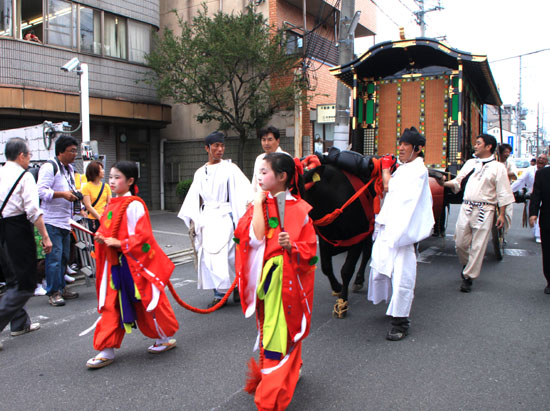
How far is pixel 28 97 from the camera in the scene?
11.8m

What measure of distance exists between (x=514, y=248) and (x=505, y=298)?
379cm

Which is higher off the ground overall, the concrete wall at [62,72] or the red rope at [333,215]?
the concrete wall at [62,72]

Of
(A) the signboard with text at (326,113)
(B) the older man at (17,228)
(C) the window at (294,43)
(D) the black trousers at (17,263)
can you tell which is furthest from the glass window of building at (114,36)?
(D) the black trousers at (17,263)

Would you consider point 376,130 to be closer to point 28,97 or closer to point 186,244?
point 186,244

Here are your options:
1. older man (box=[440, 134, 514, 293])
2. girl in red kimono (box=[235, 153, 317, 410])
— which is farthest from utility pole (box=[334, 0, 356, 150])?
girl in red kimono (box=[235, 153, 317, 410])

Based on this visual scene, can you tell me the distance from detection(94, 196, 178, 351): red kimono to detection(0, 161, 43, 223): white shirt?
1.01 meters

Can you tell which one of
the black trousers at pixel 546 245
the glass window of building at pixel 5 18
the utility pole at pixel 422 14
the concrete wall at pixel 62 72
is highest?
the utility pole at pixel 422 14

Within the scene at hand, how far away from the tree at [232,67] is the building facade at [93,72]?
1.13 m

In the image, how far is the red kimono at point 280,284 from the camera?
107 inches

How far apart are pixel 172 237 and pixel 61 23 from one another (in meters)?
7.22

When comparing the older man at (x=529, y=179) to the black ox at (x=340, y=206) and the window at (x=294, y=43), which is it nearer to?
the black ox at (x=340, y=206)

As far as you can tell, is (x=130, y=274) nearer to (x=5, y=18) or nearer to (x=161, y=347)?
(x=161, y=347)

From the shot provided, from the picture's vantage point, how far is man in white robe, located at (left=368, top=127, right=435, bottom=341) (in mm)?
3979

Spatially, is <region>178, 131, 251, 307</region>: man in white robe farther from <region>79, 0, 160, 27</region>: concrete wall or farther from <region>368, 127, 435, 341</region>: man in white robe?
<region>79, 0, 160, 27</region>: concrete wall
